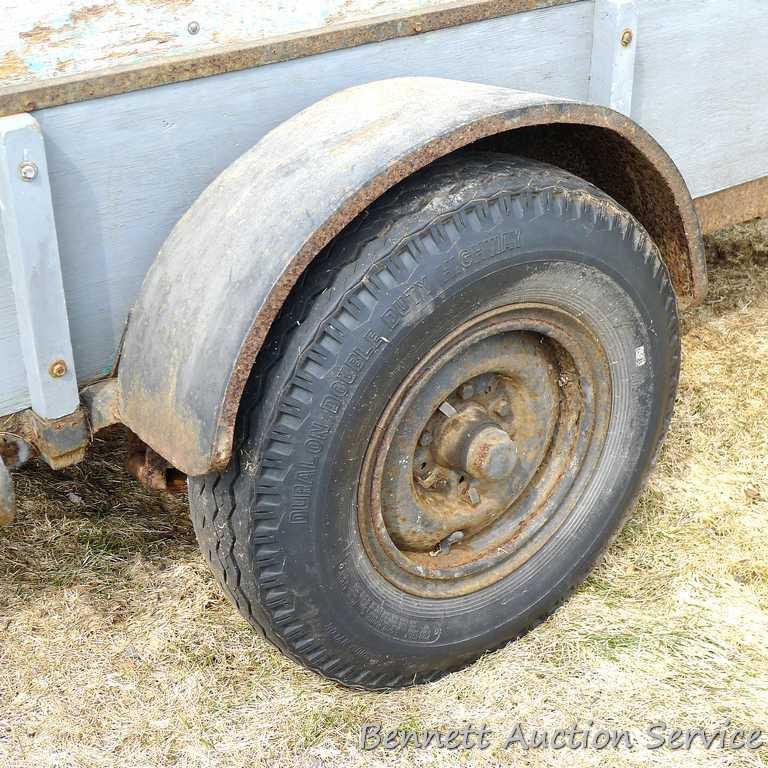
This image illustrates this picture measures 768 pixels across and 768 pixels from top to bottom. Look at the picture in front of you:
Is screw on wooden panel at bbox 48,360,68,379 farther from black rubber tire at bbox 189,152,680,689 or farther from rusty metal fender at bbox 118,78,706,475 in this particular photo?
black rubber tire at bbox 189,152,680,689

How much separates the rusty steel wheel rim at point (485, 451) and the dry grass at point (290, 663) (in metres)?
0.27

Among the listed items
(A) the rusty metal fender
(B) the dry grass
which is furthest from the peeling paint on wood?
(B) the dry grass

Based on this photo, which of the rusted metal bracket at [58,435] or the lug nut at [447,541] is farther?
the lug nut at [447,541]

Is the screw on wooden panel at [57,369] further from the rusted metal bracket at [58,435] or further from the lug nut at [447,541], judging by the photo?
the lug nut at [447,541]

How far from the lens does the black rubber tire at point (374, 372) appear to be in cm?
206

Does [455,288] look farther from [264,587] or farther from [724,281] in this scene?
[724,281]

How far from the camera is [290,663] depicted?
2611 millimetres

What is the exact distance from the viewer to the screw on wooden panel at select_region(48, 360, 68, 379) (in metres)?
2.07

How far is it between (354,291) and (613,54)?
1.04m

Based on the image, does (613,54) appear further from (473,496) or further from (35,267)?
(35,267)

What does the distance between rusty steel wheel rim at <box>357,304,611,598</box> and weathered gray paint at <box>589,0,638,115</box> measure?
64 cm

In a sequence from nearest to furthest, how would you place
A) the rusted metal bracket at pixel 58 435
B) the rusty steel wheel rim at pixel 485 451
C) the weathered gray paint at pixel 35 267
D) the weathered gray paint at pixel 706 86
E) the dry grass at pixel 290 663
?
the weathered gray paint at pixel 35 267
the rusted metal bracket at pixel 58 435
the rusty steel wheel rim at pixel 485 451
the dry grass at pixel 290 663
the weathered gray paint at pixel 706 86

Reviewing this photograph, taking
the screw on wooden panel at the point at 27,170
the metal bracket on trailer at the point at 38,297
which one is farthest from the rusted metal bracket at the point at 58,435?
the screw on wooden panel at the point at 27,170

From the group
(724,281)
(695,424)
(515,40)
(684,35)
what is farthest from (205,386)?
(724,281)
